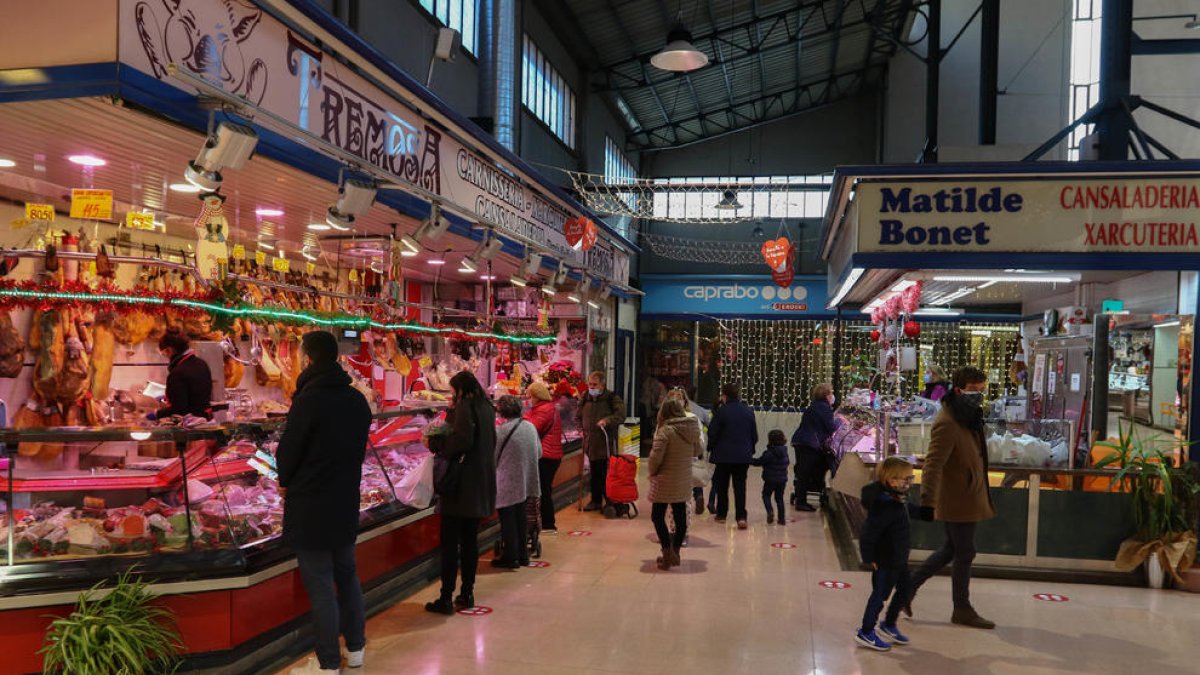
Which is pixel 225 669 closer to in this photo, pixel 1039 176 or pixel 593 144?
pixel 1039 176

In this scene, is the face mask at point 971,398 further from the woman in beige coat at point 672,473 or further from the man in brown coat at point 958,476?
the woman in beige coat at point 672,473

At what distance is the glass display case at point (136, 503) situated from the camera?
14.4 feet

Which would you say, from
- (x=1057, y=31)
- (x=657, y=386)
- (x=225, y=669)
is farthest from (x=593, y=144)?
(x=225, y=669)

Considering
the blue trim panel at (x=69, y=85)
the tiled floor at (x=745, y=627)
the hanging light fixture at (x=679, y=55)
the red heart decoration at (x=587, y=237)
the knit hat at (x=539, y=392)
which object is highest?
the hanging light fixture at (x=679, y=55)

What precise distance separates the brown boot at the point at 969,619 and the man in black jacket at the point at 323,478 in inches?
155

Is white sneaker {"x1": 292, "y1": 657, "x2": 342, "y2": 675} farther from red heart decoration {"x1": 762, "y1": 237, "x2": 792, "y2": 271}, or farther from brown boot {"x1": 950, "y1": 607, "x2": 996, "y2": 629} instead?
red heart decoration {"x1": 762, "y1": 237, "x2": 792, "y2": 271}

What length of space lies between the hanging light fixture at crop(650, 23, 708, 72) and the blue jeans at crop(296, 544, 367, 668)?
7.06 m

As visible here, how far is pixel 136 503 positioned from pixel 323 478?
112 cm

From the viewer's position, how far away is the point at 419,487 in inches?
255

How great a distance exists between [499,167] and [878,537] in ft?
18.2

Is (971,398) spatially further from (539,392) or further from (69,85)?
(69,85)

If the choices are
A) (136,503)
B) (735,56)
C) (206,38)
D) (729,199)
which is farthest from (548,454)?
(735,56)

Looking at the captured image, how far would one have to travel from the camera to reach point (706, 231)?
68.9 feet

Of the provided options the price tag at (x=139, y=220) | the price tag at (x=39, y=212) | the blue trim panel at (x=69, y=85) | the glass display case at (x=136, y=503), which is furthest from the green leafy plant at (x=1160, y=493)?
the price tag at (x=39, y=212)
